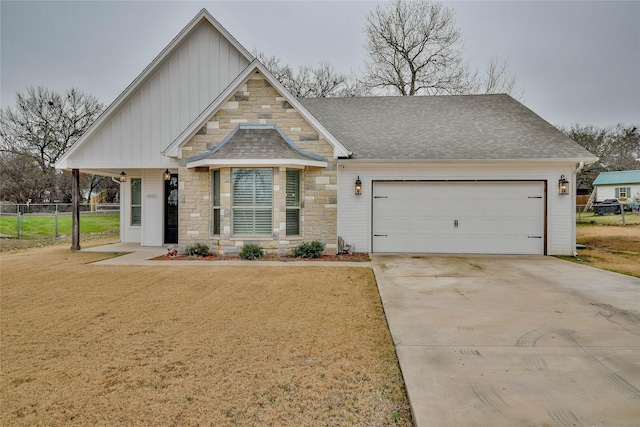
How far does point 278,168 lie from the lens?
9.48 m

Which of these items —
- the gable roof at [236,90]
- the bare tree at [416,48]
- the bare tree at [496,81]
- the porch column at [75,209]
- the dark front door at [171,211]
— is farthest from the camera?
the bare tree at [496,81]

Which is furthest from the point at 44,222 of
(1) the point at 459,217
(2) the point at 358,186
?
(1) the point at 459,217

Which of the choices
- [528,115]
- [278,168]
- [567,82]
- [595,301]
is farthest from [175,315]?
[567,82]

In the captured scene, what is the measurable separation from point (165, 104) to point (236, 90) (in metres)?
2.97

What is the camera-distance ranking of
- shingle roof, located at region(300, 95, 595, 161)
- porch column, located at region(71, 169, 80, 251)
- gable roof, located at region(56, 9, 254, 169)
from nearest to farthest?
shingle roof, located at region(300, 95, 595, 161), gable roof, located at region(56, 9, 254, 169), porch column, located at region(71, 169, 80, 251)

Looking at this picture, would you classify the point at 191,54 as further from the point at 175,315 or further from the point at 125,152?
the point at 175,315

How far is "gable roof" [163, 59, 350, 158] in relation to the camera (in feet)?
32.4

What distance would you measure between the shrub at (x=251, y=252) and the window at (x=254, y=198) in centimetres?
41

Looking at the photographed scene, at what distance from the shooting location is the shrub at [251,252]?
30.9ft

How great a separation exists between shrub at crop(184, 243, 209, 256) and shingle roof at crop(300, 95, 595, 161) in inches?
192

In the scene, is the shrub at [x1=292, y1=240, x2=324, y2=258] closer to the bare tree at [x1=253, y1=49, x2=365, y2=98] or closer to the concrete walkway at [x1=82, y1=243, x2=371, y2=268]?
the concrete walkway at [x1=82, y1=243, x2=371, y2=268]

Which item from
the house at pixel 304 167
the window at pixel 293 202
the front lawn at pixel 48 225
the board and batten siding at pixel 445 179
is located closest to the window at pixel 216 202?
the house at pixel 304 167

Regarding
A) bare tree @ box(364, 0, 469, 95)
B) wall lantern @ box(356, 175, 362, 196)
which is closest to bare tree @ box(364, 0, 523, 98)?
bare tree @ box(364, 0, 469, 95)

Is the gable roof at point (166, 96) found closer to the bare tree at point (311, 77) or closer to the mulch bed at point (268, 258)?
the mulch bed at point (268, 258)
